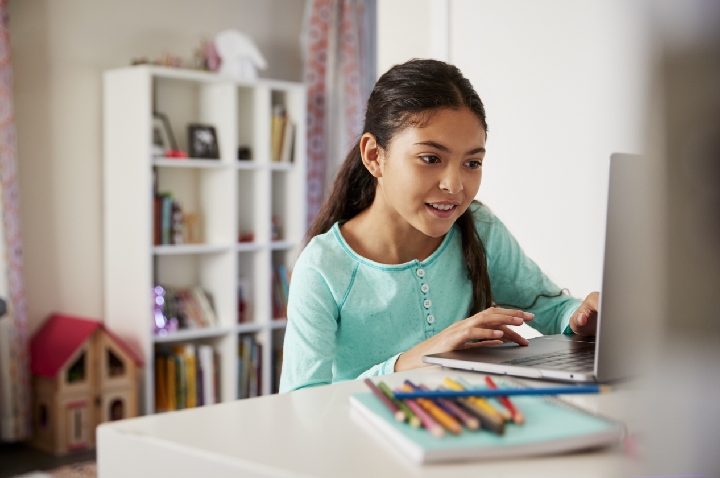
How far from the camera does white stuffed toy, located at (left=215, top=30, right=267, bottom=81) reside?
3467 mm

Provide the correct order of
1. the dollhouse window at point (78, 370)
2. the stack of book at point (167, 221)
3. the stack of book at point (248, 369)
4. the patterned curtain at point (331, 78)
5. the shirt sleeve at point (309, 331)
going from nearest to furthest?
the shirt sleeve at point (309, 331) → the dollhouse window at point (78, 370) → the stack of book at point (167, 221) → the stack of book at point (248, 369) → the patterned curtain at point (331, 78)

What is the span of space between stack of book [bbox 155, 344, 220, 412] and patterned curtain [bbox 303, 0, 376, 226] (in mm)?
966

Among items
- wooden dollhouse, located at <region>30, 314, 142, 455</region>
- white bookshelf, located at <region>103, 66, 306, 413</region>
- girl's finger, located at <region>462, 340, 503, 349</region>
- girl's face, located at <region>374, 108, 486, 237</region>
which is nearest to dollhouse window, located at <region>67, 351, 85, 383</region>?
wooden dollhouse, located at <region>30, 314, 142, 455</region>

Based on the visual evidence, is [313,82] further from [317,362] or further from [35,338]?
[317,362]

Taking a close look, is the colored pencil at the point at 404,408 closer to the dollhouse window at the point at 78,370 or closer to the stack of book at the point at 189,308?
the dollhouse window at the point at 78,370

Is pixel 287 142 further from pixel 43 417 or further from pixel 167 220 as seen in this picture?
pixel 43 417

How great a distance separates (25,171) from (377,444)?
9.72ft

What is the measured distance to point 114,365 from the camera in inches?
127

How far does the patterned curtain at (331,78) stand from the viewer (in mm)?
3910

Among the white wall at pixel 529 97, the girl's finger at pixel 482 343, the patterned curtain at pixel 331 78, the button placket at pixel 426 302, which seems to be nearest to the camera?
the girl's finger at pixel 482 343

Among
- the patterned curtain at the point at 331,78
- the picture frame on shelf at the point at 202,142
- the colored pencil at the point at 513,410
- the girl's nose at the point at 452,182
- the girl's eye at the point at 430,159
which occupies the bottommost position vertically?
the colored pencil at the point at 513,410

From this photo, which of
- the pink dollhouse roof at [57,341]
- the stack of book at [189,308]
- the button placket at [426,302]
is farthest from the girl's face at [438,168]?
the stack of book at [189,308]

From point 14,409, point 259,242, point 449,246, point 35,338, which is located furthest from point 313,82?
point 449,246

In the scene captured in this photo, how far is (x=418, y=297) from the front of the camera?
125 centimetres
